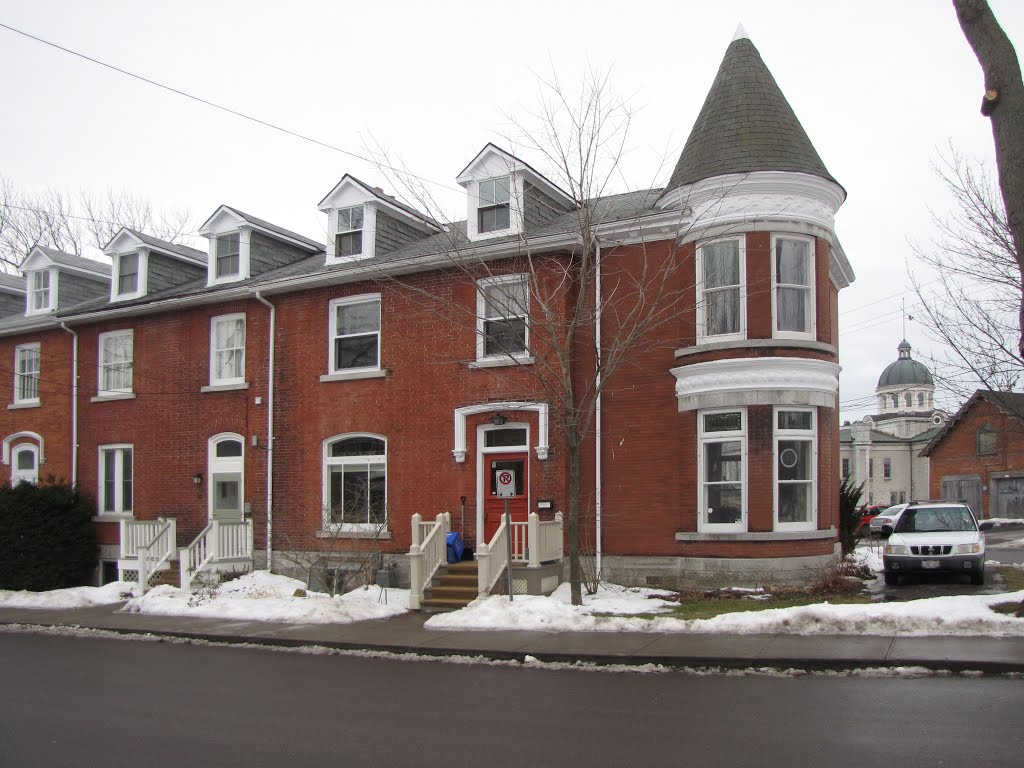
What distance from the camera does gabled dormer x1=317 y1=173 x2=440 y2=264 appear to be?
804 inches

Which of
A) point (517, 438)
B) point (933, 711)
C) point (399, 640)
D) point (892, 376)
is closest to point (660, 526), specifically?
point (517, 438)

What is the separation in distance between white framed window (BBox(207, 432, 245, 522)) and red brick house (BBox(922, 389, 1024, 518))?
3827 cm

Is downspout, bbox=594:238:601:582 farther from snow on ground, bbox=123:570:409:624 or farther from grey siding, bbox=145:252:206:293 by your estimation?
grey siding, bbox=145:252:206:293

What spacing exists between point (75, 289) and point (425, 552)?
16.2m

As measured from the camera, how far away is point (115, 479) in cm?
2381

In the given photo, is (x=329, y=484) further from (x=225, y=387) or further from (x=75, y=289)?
(x=75, y=289)

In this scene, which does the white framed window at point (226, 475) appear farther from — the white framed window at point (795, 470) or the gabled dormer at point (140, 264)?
the white framed window at point (795, 470)

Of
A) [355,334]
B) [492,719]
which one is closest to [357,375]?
[355,334]

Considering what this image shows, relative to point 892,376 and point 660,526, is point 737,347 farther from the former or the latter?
point 892,376

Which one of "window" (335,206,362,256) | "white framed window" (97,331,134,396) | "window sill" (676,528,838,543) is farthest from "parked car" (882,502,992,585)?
"white framed window" (97,331,134,396)

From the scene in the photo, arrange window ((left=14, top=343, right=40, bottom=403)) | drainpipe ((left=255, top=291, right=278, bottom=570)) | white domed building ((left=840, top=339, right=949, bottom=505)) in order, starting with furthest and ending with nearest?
white domed building ((left=840, top=339, right=949, bottom=505)) → window ((left=14, top=343, right=40, bottom=403)) → drainpipe ((left=255, top=291, right=278, bottom=570))

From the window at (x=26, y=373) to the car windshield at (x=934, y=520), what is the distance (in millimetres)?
22433

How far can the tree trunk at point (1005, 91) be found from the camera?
10.2m

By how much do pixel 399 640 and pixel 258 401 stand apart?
9750 mm
